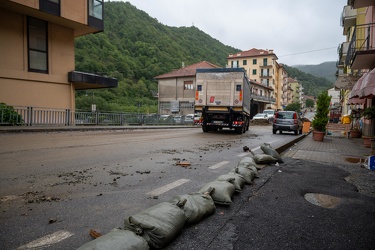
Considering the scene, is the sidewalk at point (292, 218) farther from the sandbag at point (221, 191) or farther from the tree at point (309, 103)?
the tree at point (309, 103)

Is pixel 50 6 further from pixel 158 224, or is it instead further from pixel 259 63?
pixel 259 63

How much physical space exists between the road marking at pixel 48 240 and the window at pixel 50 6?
1759 cm

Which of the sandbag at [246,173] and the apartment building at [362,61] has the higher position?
the apartment building at [362,61]

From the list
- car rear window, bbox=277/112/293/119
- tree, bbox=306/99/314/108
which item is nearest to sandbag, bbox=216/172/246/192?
car rear window, bbox=277/112/293/119

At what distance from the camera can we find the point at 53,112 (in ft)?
55.2

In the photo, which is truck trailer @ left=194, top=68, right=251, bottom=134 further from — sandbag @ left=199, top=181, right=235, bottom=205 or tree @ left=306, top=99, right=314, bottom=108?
tree @ left=306, top=99, right=314, bottom=108

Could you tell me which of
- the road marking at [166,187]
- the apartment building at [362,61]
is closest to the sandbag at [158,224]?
the road marking at [166,187]

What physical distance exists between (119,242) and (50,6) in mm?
18681

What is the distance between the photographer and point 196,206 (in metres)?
2.87

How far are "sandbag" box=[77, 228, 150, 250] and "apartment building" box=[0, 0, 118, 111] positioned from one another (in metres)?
17.3

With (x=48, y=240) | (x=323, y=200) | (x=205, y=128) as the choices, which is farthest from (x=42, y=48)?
(x=323, y=200)

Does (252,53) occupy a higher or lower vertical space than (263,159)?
higher

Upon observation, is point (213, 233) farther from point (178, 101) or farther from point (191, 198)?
point (178, 101)

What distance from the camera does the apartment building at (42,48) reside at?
16.2 meters
